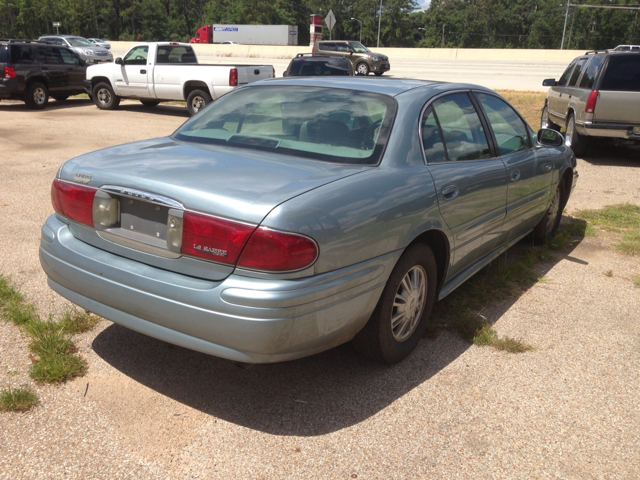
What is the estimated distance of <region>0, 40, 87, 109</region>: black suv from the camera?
1545 centimetres

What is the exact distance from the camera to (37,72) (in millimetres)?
16172

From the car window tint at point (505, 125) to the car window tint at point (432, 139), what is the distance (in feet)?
2.89

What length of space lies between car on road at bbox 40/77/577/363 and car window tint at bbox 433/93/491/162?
0.02 meters

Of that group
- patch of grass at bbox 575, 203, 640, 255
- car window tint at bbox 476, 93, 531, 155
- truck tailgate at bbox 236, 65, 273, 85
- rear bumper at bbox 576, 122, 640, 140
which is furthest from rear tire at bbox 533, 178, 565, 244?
truck tailgate at bbox 236, 65, 273, 85

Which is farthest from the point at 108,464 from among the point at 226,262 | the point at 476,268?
the point at 476,268

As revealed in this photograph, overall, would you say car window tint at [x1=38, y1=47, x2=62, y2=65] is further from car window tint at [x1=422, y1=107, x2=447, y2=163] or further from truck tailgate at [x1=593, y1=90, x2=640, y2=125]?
car window tint at [x1=422, y1=107, x2=447, y2=163]

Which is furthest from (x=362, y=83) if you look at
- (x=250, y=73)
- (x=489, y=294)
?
(x=250, y=73)

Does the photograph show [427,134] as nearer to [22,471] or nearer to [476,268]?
[476,268]

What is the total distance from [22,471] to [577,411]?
2.66 metres

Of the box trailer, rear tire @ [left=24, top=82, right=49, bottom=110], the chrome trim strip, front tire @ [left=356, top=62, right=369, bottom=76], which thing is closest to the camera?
the chrome trim strip

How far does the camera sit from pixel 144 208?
9.39ft

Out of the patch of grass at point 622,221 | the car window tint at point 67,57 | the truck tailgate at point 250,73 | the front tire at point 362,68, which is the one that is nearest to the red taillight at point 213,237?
the patch of grass at point 622,221

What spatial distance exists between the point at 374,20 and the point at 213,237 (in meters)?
119

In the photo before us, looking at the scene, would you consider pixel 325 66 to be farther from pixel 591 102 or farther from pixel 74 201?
pixel 74 201
